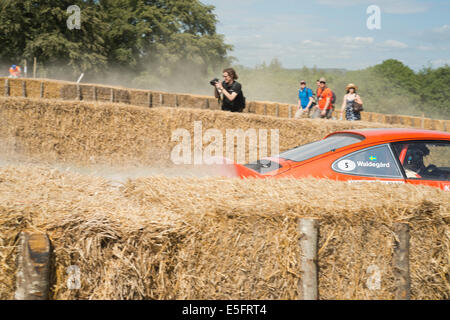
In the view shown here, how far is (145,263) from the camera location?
331 centimetres

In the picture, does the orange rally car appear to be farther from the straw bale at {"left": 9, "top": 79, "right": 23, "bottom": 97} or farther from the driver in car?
the straw bale at {"left": 9, "top": 79, "right": 23, "bottom": 97}

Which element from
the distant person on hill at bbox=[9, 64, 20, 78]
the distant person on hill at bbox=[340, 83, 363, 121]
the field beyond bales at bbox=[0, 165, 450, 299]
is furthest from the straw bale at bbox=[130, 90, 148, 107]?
the field beyond bales at bbox=[0, 165, 450, 299]

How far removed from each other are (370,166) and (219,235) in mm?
2877

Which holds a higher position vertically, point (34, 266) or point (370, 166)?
point (370, 166)

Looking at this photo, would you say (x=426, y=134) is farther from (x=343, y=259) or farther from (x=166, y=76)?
(x=166, y=76)

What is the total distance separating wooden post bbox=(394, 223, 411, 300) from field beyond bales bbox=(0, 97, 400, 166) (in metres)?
8.43

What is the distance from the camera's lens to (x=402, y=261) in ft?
13.0

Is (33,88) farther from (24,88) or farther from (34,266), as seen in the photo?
(34,266)

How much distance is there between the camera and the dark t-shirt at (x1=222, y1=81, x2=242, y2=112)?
11758 mm

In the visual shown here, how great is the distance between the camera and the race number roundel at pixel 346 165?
5.75 metres

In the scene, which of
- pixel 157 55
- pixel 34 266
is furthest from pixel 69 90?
pixel 157 55

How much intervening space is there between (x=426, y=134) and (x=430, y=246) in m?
2.39

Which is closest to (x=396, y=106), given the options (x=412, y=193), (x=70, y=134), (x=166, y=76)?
(x=166, y=76)

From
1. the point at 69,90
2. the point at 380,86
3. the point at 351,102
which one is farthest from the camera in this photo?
the point at 380,86
